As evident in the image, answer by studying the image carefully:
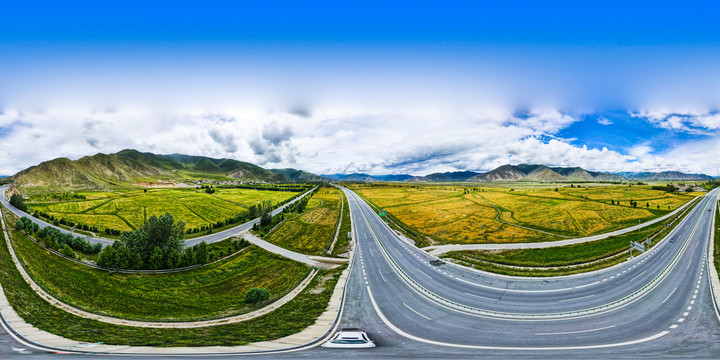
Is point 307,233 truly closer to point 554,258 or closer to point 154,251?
point 154,251

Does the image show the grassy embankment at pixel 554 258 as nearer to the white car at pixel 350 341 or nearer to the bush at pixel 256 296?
the white car at pixel 350 341

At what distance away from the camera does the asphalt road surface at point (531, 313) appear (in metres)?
23.3

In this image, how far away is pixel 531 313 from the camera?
30.9 meters

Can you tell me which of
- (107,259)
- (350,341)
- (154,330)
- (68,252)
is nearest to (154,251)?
(107,259)

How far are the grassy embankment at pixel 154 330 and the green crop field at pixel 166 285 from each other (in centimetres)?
328

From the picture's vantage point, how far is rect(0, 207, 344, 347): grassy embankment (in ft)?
75.2

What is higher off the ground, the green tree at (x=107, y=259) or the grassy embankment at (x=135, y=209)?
the grassy embankment at (x=135, y=209)

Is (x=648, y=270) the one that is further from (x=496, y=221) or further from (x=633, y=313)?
(x=496, y=221)

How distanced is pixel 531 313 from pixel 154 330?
41.4 m

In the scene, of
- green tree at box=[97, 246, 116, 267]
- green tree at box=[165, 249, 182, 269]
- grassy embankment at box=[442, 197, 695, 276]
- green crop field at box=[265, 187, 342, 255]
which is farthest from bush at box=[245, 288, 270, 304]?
grassy embankment at box=[442, 197, 695, 276]

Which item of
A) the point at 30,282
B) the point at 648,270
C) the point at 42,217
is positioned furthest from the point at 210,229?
the point at 648,270

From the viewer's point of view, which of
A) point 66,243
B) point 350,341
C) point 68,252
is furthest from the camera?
point 66,243

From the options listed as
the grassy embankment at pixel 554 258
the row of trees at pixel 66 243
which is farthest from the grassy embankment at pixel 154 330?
the grassy embankment at pixel 554 258

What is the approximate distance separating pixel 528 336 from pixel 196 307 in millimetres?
41406
